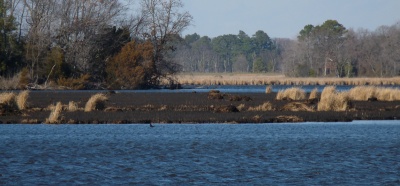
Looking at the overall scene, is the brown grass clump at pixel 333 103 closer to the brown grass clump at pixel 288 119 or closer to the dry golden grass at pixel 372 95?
the brown grass clump at pixel 288 119

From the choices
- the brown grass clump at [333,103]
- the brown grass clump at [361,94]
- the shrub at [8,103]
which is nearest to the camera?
the shrub at [8,103]

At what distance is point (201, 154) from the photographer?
22.6 meters

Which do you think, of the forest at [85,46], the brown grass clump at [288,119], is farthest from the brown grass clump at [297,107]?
the forest at [85,46]

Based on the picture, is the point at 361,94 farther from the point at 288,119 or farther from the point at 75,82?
the point at 75,82

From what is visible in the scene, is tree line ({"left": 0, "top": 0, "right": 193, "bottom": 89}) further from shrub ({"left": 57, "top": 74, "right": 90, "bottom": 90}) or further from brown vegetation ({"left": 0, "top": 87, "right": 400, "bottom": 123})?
brown vegetation ({"left": 0, "top": 87, "right": 400, "bottom": 123})

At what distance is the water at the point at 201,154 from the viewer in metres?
17.8

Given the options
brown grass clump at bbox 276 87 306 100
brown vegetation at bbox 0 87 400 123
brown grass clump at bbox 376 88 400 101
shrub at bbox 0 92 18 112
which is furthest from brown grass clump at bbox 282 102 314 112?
shrub at bbox 0 92 18 112

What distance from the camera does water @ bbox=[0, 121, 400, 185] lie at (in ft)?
58.3

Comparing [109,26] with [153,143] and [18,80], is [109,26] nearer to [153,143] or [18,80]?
[18,80]

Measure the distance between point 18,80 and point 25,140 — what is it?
44670mm

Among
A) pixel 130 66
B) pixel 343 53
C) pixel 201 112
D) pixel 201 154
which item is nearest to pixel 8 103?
pixel 201 112

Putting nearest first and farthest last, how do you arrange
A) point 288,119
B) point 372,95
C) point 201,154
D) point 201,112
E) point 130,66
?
point 201,154
point 288,119
point 201,112
point 372,95
point 130,66

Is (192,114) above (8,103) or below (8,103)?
Result: below

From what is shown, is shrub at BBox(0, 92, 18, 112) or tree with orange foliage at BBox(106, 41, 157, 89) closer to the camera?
shrub at BBox(0, 92, 18, 112)
